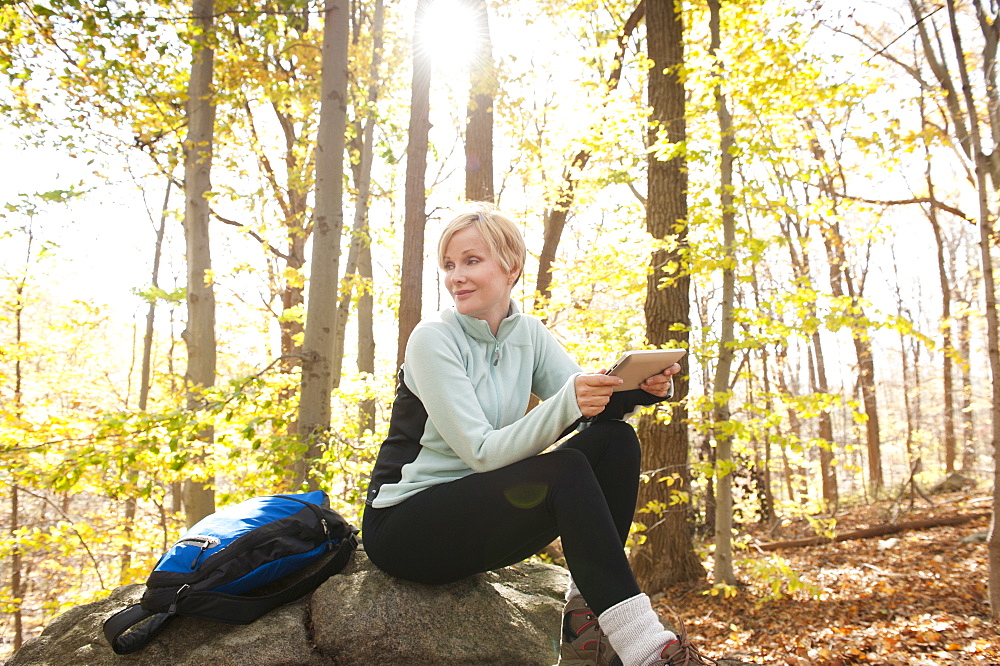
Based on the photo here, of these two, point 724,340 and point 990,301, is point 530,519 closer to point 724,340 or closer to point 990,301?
point 724,340

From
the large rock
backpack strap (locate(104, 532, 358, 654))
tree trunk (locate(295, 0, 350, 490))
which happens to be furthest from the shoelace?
tree trunk (locate(295, 0, 350, 490))

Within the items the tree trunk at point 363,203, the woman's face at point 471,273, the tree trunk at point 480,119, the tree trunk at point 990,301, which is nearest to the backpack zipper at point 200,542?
the woman's face at point 471,273

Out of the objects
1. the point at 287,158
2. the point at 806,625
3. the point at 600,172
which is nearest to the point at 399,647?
the point at 806,625

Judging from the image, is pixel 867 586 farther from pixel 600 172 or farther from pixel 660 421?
pixel 600 172

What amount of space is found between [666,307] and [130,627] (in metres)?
4.68

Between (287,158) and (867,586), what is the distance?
33.9ft

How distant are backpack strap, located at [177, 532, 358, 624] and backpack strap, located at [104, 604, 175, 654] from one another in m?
Answer: 0.10

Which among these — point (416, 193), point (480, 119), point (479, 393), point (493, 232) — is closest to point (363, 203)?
point (416, 193)

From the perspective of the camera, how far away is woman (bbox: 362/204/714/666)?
170cm

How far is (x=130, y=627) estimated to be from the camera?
1989mm

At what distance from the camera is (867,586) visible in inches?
212

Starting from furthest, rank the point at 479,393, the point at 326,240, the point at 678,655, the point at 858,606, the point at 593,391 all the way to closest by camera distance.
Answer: the point at 858,606, the point at 326,240, the point at 479,393, the point at 593,391, the point at 678,655

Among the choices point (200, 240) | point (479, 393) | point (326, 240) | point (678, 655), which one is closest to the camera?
point (678, 655)

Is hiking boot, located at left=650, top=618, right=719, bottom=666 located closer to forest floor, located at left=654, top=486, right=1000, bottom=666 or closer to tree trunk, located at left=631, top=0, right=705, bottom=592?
forest floor, located at left=654, top=486, right=1000, bottom=666
